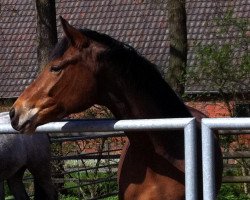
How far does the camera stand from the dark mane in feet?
15.9

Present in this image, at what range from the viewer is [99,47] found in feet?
15.9

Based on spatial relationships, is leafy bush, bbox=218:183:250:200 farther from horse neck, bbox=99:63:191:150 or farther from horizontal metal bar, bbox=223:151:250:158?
horse neck, bbox=99:63:191:150

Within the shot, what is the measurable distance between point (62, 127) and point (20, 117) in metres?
0.50

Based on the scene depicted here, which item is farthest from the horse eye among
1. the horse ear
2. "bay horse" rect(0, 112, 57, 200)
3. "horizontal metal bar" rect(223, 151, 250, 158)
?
"horizontal metal bar" rect(223, 151, 250, 158)

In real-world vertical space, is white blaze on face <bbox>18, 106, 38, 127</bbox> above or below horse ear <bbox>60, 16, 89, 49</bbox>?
below

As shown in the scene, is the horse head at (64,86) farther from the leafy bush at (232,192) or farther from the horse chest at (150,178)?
the leafy bush at (232,192)

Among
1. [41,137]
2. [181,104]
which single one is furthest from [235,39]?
[181,104]

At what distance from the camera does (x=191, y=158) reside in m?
3.73

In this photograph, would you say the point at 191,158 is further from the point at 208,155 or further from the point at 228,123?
the point at 228,123

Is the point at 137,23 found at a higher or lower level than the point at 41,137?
higher

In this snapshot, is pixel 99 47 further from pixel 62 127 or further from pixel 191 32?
pixel 191 32

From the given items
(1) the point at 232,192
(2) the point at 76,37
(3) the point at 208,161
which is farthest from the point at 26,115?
(1) the point at 232,192

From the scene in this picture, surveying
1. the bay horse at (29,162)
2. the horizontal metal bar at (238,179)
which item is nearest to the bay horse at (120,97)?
the bay horse at (29,162)

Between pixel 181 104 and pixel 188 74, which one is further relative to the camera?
pixel 188 74
